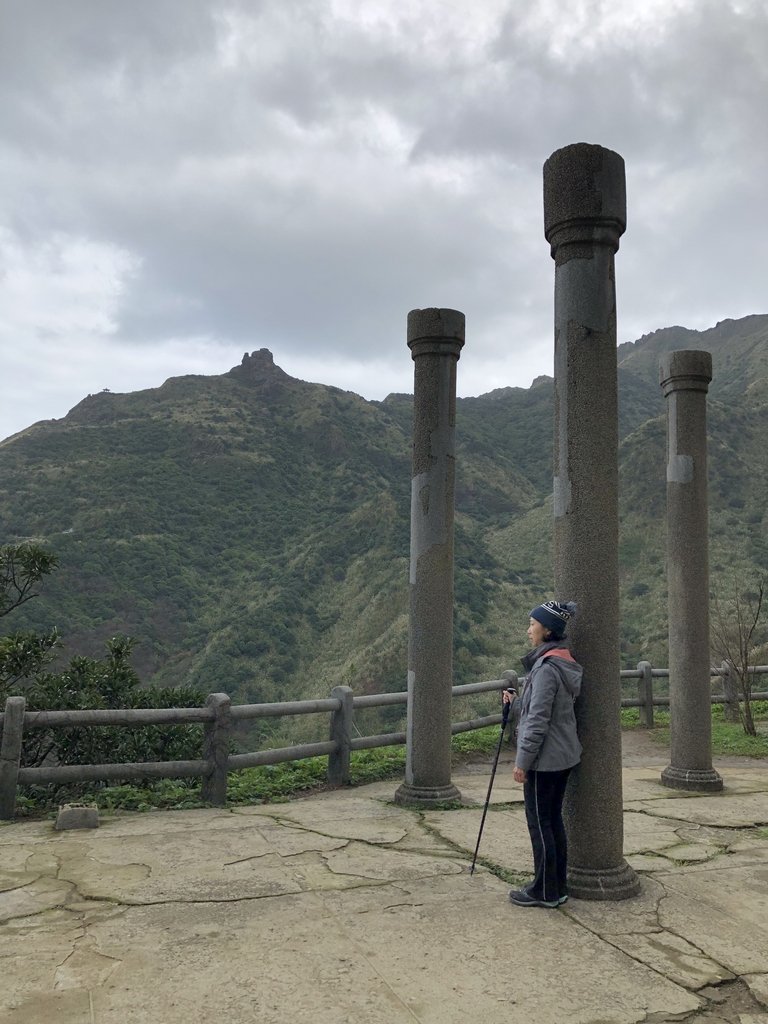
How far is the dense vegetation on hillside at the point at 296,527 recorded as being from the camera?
39969 millimetres

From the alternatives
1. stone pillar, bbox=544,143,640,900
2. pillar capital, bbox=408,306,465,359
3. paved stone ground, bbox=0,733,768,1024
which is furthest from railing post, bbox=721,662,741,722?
stone pillar, bbox=544,143,640,900

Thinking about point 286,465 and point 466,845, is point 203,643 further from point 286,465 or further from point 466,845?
point 466,845

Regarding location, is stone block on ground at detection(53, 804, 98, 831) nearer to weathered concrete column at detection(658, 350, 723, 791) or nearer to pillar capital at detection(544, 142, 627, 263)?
pillar capital at detection(544, 142, 627, 263)

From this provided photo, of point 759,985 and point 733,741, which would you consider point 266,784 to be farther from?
point 733,741

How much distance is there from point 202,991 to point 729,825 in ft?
15.2

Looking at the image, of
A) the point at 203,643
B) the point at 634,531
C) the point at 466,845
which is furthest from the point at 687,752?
the point at 634,531

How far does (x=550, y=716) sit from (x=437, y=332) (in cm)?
399

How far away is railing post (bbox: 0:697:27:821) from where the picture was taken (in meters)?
6.21

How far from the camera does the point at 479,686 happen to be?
9570 mm

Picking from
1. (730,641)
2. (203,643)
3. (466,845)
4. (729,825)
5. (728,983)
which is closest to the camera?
(728,983)

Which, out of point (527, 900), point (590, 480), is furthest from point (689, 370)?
point (527, 900)

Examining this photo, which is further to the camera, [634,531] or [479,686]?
[634,531]

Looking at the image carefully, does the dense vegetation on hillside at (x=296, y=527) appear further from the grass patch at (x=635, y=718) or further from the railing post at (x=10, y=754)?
the railing post at (x=10, y=754)

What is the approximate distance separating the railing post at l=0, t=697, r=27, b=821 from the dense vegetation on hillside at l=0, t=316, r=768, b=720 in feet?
96.0
